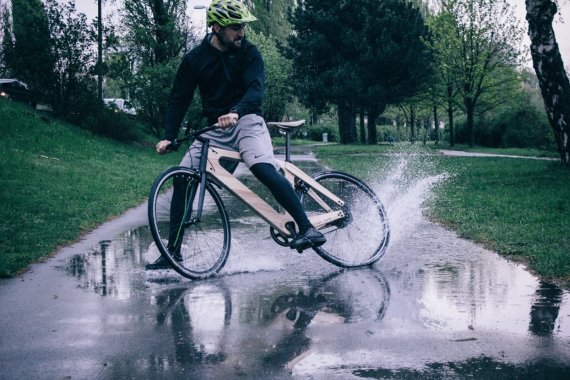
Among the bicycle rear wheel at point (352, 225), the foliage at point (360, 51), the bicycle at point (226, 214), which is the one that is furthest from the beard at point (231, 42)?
the foliage at point (360, 51)

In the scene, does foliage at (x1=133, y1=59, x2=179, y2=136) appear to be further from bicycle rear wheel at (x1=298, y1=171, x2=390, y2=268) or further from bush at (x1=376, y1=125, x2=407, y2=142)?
bush at (x1=376, y1=125, x2=407, y2=142)

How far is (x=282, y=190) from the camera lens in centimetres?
549

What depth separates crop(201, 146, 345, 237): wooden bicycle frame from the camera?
18.2 ft

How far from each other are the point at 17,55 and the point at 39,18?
155 cm

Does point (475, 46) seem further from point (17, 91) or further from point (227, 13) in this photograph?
point (227, 13)

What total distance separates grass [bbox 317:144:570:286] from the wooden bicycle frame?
1.88 metres

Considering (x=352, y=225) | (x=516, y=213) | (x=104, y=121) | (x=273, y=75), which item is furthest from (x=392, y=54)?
(x=352, y=225)

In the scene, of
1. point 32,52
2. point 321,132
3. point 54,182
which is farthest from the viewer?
point 321,132

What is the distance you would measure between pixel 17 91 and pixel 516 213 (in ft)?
74.5

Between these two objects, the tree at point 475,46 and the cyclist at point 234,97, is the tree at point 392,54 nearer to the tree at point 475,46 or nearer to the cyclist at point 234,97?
the tree at point 475,46

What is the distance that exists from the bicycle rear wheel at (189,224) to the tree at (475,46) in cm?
3538

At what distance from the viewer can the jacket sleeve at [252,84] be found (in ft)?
17.6

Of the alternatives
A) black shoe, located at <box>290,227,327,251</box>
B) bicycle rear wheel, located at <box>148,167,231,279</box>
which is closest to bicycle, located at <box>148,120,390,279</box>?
bicycle rear wheel, located at <box>148,167,231,279</box>

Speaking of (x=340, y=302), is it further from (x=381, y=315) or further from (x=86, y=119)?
(x=86, y=119)
